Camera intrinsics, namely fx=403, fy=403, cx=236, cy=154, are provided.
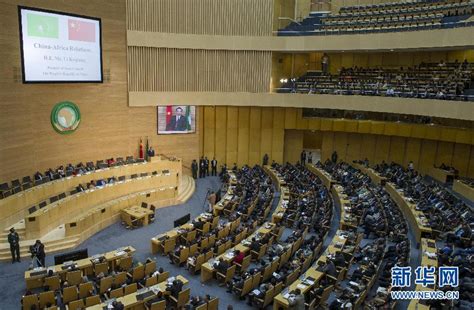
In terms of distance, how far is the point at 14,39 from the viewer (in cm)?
1616

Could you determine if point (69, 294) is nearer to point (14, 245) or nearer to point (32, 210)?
point (14, 245)

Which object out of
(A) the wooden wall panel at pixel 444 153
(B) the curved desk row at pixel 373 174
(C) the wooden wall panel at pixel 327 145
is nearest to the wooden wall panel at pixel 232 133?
(C) the wooden wall panel at pixel 327 145

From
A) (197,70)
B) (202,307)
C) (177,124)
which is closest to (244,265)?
(202,307)

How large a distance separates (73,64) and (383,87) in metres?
15.4

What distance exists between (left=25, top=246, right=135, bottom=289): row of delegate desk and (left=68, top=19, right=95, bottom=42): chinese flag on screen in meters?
10.4

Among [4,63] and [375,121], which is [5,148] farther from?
[375,121]

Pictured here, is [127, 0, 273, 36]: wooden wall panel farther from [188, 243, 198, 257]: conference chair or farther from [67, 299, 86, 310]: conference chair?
[67, 299, 86, 310]: conference chair

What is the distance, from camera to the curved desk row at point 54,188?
46.6 feet

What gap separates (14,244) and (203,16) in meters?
15.4

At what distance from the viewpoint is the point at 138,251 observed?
45.7 feet

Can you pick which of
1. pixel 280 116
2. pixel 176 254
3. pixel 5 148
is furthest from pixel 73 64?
pixel 280 116

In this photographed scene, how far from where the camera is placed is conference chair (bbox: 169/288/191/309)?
1016 cm

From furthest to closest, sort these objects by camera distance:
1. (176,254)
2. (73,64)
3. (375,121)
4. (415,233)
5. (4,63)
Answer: (375,121) < (73,64) < (4,63) < (415,233) < (176,254)

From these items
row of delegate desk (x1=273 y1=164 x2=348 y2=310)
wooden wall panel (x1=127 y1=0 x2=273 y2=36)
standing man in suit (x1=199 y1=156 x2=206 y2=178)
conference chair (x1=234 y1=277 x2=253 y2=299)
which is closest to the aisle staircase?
conference chair (x1=234 y1=277 x2=253 y2=299)
